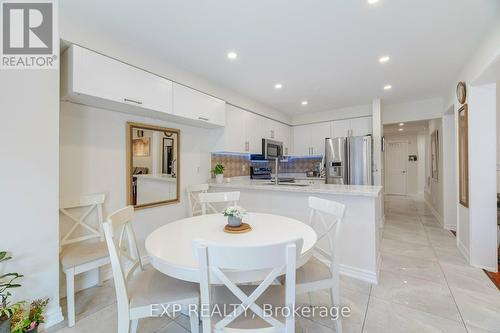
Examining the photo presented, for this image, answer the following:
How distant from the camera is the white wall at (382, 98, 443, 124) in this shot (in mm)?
4020

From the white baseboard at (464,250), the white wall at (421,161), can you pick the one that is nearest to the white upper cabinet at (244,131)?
the white baseboard at (464,250)

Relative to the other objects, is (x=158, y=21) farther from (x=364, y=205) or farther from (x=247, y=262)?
(x=364, y=205)

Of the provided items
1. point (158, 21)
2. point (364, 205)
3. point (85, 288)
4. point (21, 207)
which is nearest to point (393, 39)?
point (364, 205)

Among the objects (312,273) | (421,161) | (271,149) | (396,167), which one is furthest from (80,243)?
(421,161)

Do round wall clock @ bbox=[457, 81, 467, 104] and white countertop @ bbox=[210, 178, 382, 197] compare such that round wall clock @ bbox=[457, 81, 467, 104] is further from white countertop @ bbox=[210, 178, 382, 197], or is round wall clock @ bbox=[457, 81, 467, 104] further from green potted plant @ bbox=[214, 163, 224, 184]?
green potted plant @ bbox=[214, 163, 224, 184]

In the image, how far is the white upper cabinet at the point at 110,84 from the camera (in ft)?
5.87

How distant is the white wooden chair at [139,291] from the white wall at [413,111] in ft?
16.0

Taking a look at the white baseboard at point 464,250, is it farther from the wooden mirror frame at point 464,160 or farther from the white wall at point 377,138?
the white wall at point 377,138

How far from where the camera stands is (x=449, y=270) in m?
2.38

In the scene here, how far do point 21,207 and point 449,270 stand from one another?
399 centimetres

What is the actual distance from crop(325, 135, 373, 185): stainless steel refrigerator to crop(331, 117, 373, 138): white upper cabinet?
0.41 meters

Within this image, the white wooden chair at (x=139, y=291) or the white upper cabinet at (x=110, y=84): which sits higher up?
the white upper cabinet at (x=110, y=84)

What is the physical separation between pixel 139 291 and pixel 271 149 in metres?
3.33

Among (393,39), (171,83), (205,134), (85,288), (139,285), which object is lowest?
(85,288)
